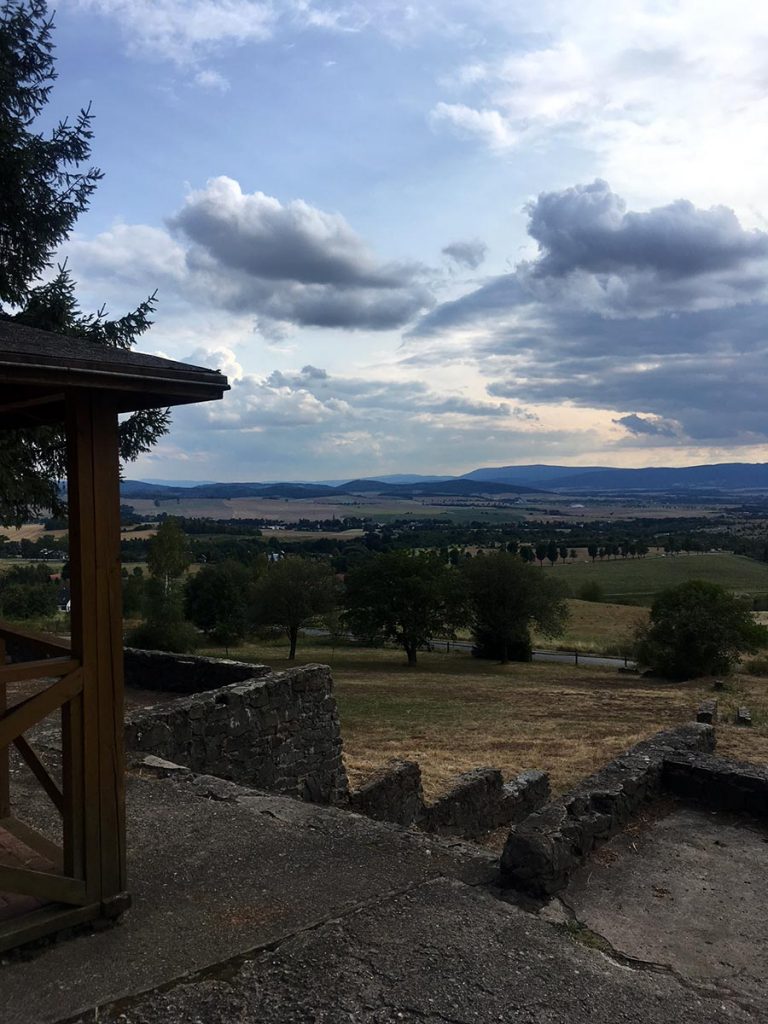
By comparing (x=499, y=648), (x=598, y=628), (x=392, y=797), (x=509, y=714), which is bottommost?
(x=598, y=628)

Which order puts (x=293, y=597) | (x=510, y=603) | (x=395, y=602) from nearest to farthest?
(x=293, y=597)
(x=395, y=602)
(x=510, y=603)

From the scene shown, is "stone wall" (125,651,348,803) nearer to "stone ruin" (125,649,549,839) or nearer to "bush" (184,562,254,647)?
"stone ruin" (125,649,549,839)

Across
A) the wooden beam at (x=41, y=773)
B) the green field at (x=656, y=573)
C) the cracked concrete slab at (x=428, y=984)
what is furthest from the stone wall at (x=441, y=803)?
the green field at (x=656, y=573)

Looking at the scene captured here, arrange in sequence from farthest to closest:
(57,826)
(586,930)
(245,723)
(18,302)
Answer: (18,302)
(245,723)
(57,826)
(586,930)

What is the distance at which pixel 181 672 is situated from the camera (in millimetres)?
12391

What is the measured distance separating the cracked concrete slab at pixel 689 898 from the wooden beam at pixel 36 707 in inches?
137

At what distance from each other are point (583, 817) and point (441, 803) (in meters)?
3.24

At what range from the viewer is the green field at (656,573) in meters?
76.3

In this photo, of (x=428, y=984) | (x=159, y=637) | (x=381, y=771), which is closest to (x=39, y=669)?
(x=428, y=984)

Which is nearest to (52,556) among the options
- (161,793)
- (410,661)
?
(410,661)

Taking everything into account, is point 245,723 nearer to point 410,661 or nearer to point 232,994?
point 232,994

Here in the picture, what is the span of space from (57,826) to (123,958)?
233cm

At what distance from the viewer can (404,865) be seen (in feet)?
16.9

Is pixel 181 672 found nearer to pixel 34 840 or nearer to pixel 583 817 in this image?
pixel 34 840
